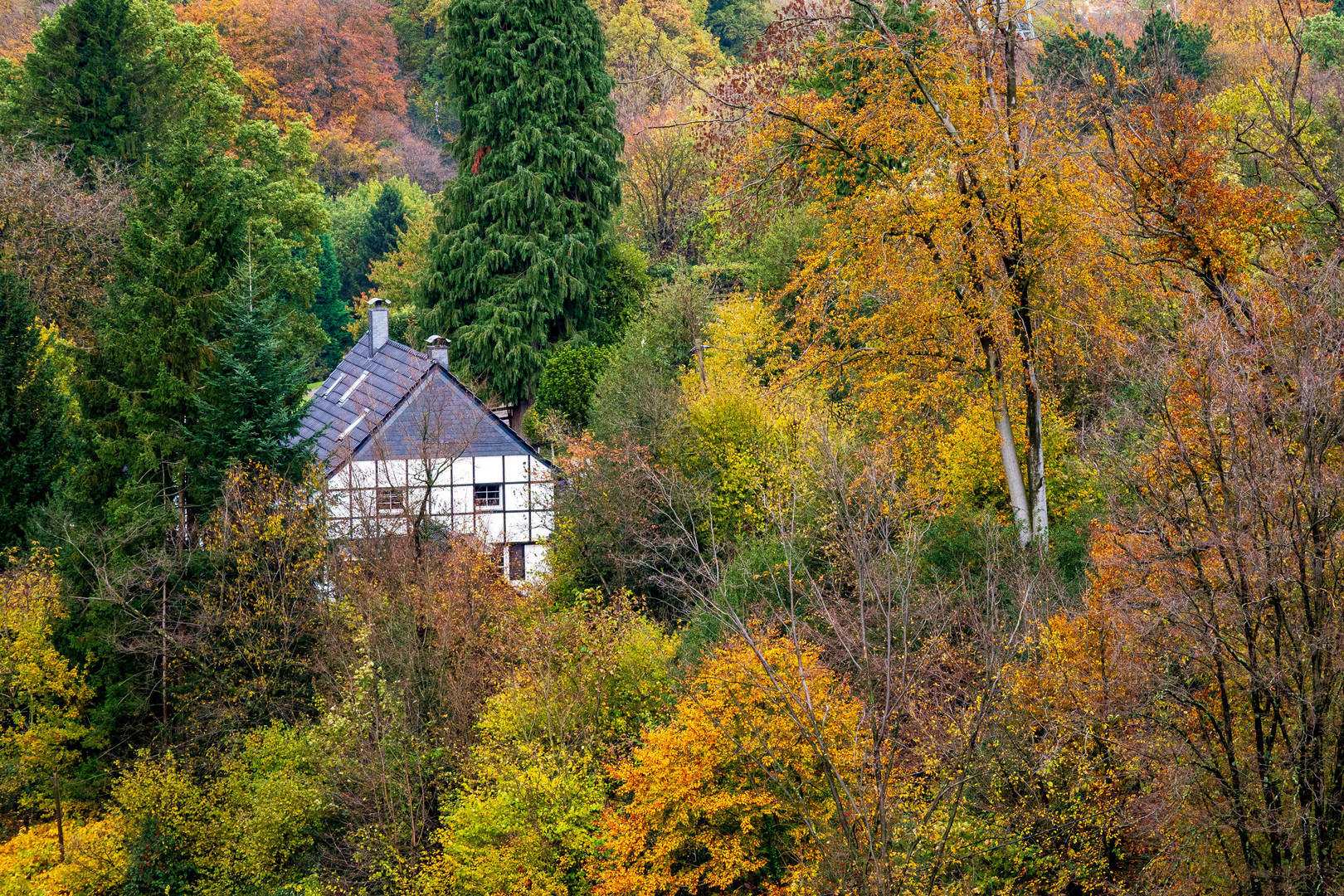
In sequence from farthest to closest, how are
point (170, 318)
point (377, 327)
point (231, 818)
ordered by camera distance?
1. point (377, 327)
2. point (170, 318)
3. point (231, 818)

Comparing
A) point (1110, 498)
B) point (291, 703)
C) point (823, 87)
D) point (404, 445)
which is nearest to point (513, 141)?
point (404, 445)

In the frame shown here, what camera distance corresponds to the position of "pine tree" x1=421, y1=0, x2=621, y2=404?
3603 centimetres

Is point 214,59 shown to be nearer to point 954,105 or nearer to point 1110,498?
point 954,105

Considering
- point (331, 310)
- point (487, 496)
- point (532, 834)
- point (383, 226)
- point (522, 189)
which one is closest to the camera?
point (532, 834)

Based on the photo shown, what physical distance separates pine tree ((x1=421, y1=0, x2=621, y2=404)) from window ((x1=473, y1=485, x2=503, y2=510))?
271 inches

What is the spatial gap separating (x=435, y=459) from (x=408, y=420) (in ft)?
12.1

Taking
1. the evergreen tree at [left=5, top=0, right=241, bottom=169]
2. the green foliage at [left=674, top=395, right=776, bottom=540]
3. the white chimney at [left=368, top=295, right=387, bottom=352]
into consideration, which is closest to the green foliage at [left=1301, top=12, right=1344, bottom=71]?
the green foliage at [left=674, top=395, right=776, bottom=540]

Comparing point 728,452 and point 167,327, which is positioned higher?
point 167,327

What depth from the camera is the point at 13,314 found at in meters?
29.0

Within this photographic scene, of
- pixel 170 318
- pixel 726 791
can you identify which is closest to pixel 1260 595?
pixel 726 791

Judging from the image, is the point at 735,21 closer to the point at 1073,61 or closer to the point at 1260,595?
the point at 1073,61

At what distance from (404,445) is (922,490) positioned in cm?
1476

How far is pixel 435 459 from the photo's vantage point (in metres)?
26.2

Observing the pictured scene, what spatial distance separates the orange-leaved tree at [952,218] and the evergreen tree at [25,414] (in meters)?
18.8
